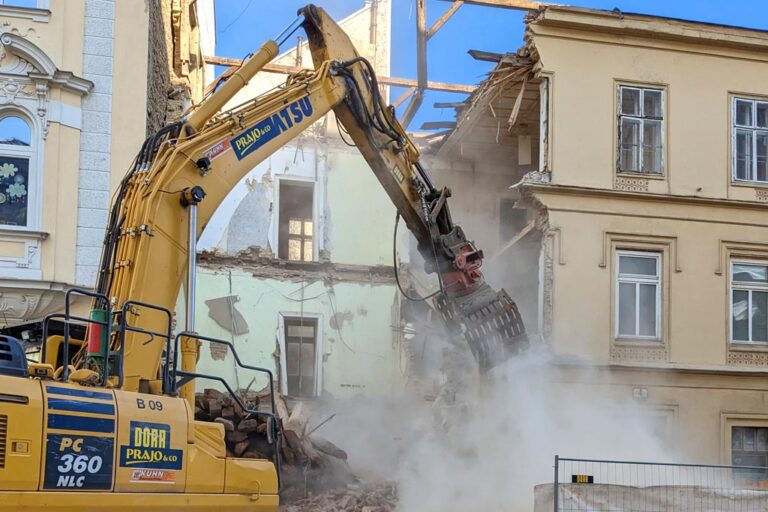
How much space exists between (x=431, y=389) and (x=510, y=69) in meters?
6.24

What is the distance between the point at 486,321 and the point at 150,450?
599 centimetres

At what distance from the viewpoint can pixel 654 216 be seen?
18719mm

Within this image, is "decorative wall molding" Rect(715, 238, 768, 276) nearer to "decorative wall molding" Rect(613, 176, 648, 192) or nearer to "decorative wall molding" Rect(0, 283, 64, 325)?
"decorative wall molding" Rect(613, 176, 648, 192)

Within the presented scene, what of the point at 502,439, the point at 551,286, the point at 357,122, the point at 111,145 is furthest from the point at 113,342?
the point at 551,286

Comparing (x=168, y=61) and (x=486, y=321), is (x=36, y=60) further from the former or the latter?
(x=486, y=321)

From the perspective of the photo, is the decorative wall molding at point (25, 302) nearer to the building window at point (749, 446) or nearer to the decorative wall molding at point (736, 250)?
the decorative wall molding at point (736, 250)

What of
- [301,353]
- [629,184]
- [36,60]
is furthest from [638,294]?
[36,60]

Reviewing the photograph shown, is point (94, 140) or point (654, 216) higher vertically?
point (94, 140)

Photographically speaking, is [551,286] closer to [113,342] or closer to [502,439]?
[502,439]

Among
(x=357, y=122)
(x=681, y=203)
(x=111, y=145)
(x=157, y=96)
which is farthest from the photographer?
(x=681, y=203)

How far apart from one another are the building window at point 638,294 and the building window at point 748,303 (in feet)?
5.04

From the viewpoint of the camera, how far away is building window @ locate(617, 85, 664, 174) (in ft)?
62.2

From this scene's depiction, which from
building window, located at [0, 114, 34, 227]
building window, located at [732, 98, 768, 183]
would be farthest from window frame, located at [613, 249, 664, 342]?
building window, located at [0, 114, 34, 227]

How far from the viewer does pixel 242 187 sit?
21.0 metres
